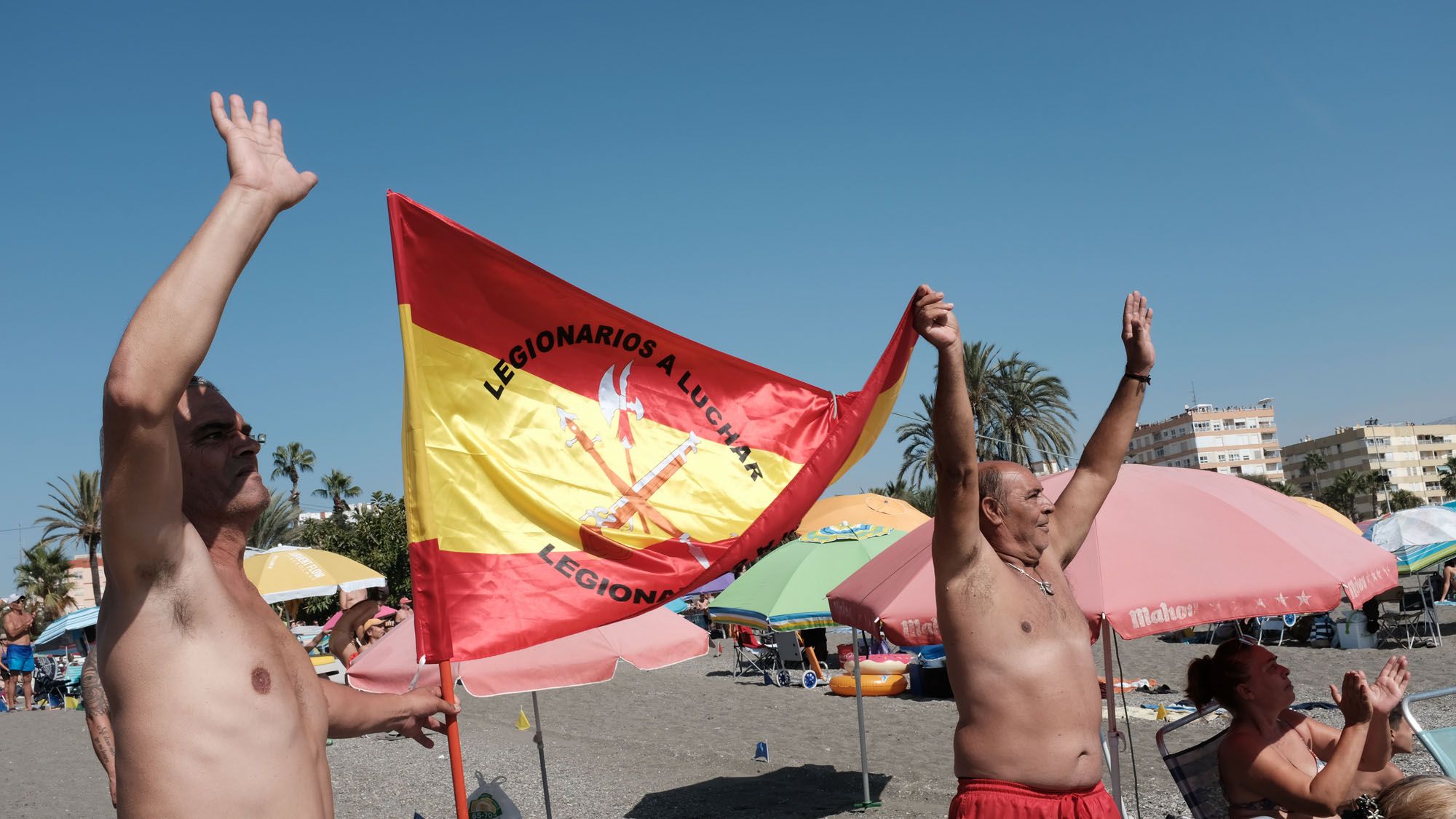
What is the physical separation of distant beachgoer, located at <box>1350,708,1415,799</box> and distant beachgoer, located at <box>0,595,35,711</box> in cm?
2080

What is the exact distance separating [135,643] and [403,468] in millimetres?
1389

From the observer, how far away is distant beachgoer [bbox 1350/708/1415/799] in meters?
3.97

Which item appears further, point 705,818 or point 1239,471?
point 1239,471

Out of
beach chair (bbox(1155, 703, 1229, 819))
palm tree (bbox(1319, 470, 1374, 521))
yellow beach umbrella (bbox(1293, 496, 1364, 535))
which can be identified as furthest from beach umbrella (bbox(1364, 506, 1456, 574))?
palm tree (bbox(1319, 470, 1374, 521))

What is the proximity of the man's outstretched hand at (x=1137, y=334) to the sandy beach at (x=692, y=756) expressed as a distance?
13.1 ft

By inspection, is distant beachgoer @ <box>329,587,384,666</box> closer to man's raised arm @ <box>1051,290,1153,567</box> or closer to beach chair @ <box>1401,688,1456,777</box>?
man's raised arm @ <box>1051,290,1153,567</box>

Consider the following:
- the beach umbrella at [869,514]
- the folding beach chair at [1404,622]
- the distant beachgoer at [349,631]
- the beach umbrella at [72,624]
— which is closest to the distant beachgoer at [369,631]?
the distant beachgoer at [349,631]

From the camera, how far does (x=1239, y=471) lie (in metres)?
139

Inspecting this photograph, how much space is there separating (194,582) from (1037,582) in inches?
99.5

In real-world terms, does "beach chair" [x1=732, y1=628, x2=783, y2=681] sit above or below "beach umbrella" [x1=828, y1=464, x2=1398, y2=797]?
below

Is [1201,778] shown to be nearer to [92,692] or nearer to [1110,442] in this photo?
[1110,442]

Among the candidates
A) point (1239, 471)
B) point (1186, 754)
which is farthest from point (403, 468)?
point (1239, 471)

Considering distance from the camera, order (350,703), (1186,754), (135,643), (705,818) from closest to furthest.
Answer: (135,643), (350,703), (1186,754), (705,818)

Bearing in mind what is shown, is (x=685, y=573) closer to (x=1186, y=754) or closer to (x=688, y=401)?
(x=688, y=401)
